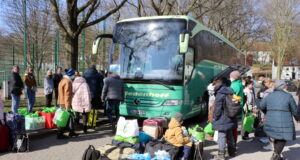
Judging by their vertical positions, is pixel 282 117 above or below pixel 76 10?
below

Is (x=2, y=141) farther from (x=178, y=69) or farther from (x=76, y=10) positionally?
(x=76, y=10)

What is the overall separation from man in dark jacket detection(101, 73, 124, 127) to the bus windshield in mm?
658

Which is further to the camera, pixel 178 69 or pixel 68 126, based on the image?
pixel 178 69

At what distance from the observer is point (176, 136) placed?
17.5 ft

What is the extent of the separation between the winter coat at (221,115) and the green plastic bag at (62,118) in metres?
3.65

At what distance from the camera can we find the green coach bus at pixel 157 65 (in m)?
8.04

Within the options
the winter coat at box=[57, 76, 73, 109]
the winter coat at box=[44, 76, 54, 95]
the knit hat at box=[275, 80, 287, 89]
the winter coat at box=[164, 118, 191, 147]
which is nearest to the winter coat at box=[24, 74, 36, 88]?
the winter coat at box=[44, 76, 54, 95]

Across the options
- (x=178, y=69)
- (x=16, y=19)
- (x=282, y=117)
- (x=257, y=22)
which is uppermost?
(x=257, y=22)

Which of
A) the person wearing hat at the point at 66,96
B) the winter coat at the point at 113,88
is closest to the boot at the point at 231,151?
the winter coat at the point at 113,88

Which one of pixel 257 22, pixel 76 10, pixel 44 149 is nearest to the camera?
pixel 44 149

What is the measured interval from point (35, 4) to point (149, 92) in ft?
23.4

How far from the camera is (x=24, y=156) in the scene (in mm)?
5730

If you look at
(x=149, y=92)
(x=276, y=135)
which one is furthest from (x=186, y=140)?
(x=149, y=92)

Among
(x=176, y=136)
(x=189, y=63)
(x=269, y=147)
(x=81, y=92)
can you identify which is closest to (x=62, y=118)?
(x=81, y=92)
